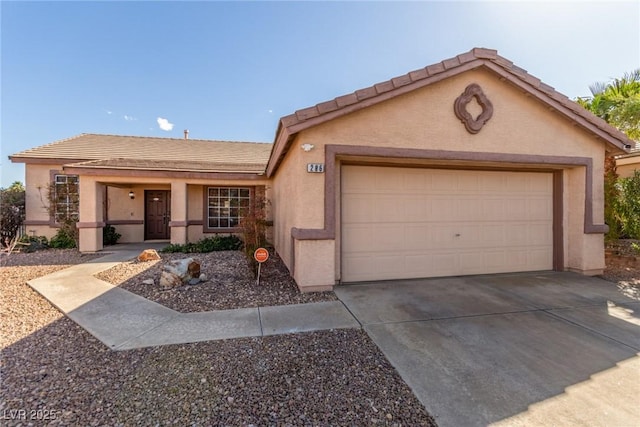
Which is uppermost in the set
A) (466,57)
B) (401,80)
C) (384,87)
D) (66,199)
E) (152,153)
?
(466,57)

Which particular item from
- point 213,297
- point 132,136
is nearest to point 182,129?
point 132,136

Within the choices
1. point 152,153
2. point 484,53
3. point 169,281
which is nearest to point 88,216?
point 152,153

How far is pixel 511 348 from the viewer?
3.41m

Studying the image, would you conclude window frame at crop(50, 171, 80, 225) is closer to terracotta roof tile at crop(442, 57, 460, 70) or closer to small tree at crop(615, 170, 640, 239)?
terracotta roof tile at crop(442, 57, 460, 70)

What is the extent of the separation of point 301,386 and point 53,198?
1467cm

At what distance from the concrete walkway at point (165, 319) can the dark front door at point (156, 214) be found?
26.6 ft

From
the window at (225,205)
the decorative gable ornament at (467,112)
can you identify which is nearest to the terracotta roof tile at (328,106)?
the decorative gable ornament at (467,112)

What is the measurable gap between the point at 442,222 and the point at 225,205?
9.45 meters

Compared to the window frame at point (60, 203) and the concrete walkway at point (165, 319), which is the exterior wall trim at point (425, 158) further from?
the window frame at point (60, 203)

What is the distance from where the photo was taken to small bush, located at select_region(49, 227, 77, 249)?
11047 millimetres

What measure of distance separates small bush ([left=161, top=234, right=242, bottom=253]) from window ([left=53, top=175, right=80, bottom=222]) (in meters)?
5.32

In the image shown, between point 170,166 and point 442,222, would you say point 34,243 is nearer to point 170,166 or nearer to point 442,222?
point 170,166

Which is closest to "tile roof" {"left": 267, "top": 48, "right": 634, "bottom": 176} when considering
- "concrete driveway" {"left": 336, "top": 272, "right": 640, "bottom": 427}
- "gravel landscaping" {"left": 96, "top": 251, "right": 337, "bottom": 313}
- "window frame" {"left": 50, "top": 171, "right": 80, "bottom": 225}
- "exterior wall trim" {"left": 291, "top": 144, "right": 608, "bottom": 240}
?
"exterior wall trim" {"left": 291, "top": 144, "right": 608, "bottom": 240}

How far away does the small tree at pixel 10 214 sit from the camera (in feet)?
37.8
